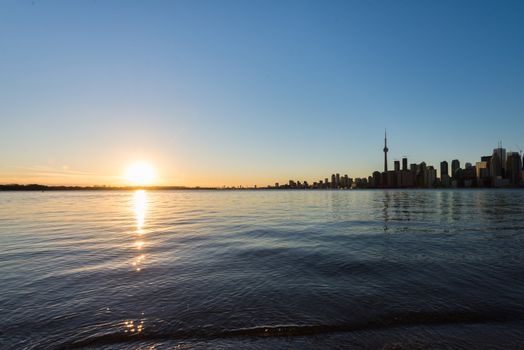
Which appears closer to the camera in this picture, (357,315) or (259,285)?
(357,315)

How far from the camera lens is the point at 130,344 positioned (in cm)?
707

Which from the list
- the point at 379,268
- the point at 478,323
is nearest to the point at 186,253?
the point at 379,268

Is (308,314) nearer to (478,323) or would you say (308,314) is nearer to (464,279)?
(478,323)

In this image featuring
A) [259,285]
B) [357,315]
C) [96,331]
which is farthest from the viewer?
[259,285]

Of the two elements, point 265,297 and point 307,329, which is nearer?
point 307,329

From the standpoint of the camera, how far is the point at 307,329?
25.5ft

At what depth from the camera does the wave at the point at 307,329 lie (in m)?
7.32

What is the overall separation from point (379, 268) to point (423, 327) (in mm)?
6284

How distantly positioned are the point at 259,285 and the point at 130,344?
219 inches

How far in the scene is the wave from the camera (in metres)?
7.32

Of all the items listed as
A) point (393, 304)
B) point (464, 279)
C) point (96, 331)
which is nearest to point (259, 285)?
point (393, 304)

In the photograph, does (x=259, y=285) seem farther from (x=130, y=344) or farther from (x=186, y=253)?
(x=186, y=253)

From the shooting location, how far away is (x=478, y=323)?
8047mm

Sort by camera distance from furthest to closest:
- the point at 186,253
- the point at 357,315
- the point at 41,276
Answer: the point at 186,253, the point at 41,276, the point at 357,315
